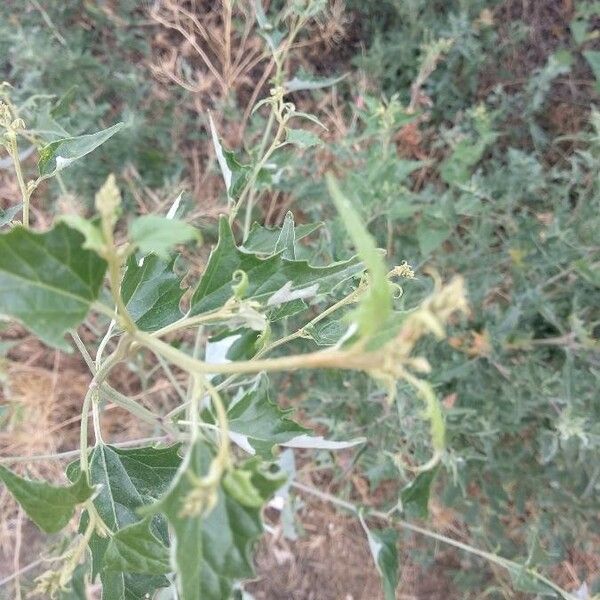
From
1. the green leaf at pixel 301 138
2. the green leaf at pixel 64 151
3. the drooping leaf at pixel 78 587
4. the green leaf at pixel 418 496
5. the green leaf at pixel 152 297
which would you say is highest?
the green leaf at pixel 64 151

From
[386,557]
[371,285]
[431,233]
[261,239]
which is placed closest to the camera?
[371,285]

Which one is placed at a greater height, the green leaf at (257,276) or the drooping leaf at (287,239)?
the green leaf at (257,276)

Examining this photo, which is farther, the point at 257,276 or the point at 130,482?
the point at 130,482

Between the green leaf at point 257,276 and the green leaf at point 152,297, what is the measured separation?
112mm

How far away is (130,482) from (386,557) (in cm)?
42

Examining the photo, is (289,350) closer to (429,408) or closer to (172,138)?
(172,138)

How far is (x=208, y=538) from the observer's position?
1.62ft

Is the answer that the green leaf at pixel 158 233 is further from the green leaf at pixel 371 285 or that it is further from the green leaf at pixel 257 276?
the green leaf at pixel 257 276

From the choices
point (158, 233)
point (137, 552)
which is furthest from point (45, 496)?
point (158, 233)

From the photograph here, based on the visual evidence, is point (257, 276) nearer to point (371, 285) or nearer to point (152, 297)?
point (152, 297)

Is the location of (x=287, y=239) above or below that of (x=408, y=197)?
above

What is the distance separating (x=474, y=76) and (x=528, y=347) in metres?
0.85

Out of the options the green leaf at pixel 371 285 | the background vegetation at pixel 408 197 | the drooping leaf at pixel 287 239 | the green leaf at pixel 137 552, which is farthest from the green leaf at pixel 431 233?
the green leaf at pixel 371 285

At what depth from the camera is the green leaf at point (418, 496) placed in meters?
0.93
